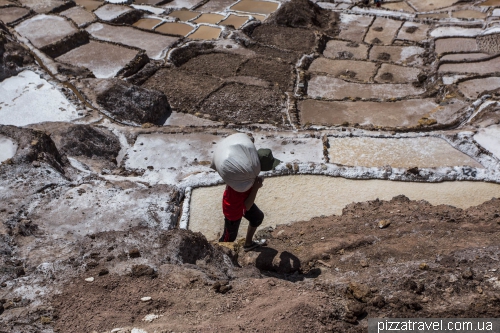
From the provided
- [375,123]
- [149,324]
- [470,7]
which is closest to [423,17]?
[470,7]

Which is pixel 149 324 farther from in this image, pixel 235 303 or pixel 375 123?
pixel 375 123

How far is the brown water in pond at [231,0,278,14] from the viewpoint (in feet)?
54.5

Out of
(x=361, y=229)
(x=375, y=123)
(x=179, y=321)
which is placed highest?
(x=179, y=321)

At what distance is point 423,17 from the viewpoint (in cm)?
1670

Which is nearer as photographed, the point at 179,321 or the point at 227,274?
the point at 179,321

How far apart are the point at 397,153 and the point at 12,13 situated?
1197 centimetres

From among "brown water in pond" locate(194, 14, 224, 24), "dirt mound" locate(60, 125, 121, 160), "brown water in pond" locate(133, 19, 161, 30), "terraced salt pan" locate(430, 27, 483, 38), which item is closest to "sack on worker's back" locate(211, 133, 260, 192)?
"dirt mound" locate(60, 125, 121, 160)

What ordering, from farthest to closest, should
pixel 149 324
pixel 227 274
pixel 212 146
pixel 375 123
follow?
pixel 375 123 → pixel 212 146 → pixel 227 274 → pixel 149 324

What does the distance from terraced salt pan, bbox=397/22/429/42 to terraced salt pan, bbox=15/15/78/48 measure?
9.97m

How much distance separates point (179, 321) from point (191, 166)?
3.86 meters

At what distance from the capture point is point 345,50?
14.8 metres

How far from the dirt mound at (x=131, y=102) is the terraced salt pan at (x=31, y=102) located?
71 centimetres

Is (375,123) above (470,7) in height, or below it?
below

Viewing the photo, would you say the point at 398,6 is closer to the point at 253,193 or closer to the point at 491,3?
the point at 491,3
